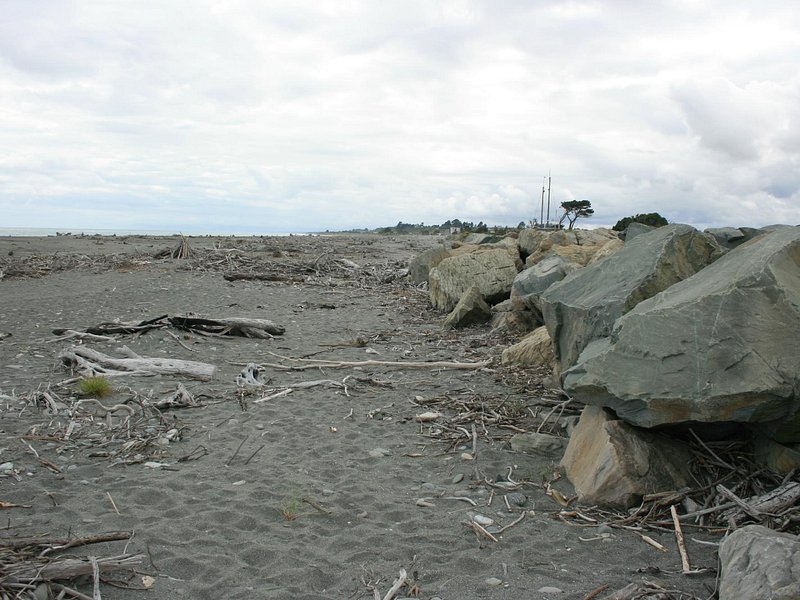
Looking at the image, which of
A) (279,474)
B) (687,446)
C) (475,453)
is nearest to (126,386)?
(279,474)

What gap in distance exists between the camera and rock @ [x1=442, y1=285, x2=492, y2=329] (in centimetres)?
1124

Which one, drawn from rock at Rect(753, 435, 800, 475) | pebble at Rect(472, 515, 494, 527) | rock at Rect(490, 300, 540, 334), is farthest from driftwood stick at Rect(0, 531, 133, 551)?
rock at Rect(490, 300, 540, 334)

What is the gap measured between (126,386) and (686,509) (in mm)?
5867

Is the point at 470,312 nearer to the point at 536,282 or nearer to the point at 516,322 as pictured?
the point at 516,322

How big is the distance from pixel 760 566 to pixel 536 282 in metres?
7.04

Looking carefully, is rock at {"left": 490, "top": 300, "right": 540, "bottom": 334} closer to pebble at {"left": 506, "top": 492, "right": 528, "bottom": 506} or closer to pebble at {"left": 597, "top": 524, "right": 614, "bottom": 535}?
pebble at {"left": 506, "top": 492, "right": 528, "bottom": 506}

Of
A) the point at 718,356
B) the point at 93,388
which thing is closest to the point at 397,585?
the point at 718,356

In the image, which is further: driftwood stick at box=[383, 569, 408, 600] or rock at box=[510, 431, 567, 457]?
rock at box=[510, 431, 567, 457]

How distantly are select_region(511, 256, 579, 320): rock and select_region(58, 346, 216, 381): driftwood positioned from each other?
4.76 meters

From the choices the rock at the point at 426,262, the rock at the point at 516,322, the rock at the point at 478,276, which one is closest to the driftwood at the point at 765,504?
the rock at the point at 516,322

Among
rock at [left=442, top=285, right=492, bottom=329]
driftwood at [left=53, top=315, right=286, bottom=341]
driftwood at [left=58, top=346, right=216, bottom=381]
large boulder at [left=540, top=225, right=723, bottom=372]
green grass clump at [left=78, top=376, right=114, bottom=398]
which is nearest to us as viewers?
large boulder at [left=540, top=225, right=723, bottom=372]

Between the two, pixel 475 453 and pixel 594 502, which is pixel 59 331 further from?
pixel 594 502

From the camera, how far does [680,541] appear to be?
3.76 meters

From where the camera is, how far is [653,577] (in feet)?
11.3
